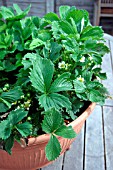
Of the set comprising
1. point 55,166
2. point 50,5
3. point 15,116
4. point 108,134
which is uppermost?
point 50,5

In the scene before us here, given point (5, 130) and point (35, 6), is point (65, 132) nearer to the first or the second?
point (5, 130)

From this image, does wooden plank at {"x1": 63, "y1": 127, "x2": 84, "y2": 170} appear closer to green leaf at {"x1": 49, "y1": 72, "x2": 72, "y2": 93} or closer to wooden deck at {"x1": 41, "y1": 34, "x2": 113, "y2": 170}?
wooden deck at {"x1": 41, "y1": 34, "x2": 113, "y2": 170}

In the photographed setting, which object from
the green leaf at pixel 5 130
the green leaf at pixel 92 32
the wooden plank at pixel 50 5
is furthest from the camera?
the wooden plank at pixel 50 5

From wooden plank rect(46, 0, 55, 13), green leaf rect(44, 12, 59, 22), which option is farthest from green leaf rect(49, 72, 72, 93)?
wooden plank rect(46, 0, 55, 13)

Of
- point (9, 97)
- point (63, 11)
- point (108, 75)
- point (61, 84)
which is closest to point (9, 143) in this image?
point (9, 97)

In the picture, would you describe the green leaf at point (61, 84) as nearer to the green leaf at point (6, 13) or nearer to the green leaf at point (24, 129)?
the green leaf at point (24, 129)

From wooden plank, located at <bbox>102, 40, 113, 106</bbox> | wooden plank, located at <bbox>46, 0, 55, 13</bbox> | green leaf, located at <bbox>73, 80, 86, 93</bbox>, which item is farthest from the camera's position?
wooden plank, located at <bbox>46, 0, 55, 13</bbox>

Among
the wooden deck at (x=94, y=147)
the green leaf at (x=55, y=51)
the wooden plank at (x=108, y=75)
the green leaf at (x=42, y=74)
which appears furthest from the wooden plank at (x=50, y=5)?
the green leaf at (x=42, y=74)

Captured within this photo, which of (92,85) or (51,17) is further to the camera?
(51,17)
